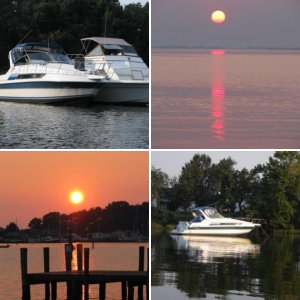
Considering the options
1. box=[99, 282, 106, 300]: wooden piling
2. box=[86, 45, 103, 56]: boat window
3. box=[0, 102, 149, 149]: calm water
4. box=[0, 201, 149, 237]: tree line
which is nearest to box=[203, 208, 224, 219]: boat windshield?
box=[0, 201, 149, 237]: tree line

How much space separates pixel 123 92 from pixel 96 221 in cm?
116

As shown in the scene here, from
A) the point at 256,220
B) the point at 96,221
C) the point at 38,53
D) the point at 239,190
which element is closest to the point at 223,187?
the point at 239,190

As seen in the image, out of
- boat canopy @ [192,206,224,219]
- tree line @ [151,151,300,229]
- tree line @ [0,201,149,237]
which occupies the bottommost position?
tree line @ [0,201,149,237]

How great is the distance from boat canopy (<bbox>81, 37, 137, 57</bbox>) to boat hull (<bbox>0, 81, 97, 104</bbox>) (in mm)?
314

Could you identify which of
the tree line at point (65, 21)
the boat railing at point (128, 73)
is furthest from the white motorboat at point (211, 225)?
the tree line at point (65, 21)

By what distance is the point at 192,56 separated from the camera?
792cm

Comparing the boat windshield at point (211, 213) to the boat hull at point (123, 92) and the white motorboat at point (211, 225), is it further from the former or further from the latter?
the boat hull at point (123, 92)

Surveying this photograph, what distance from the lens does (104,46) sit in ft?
27.2

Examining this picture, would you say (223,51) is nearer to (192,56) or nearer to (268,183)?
(192,56)

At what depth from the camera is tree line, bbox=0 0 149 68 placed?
8.06 m

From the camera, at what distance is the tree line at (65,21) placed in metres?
8.06

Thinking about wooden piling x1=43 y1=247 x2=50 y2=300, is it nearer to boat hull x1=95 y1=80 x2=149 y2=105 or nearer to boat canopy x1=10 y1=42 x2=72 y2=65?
boat hull x1=95 y1=80 x2=149 y2=105

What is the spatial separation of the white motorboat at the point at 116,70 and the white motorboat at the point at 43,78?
0.35 ft

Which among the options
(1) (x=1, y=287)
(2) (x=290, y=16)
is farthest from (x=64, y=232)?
(1) (x=1, y=287)
